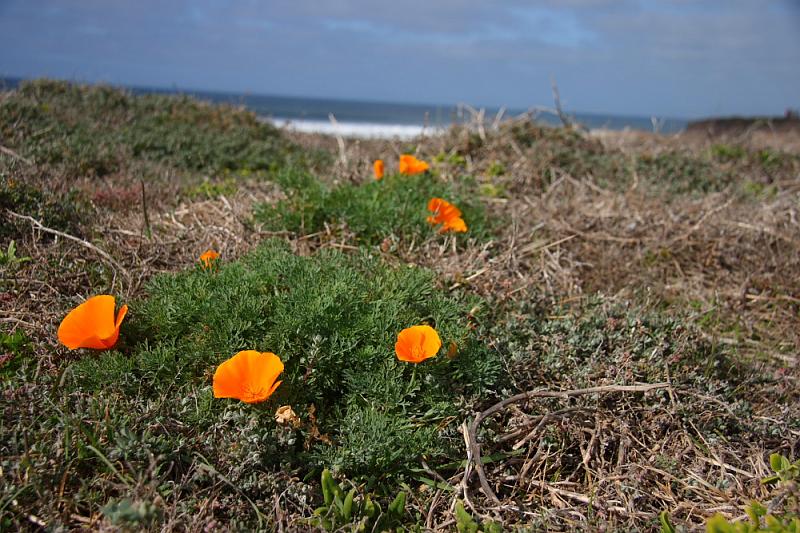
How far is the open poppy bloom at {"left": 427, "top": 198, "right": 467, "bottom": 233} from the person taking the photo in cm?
343

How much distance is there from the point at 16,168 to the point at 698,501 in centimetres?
424

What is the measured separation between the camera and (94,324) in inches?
89.2

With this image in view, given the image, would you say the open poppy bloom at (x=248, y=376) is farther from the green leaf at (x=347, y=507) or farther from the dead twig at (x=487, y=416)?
the dead twig at (x=487, y=416)

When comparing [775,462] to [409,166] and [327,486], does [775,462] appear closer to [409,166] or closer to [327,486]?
[327,486]

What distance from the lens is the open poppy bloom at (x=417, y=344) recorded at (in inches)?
86.2

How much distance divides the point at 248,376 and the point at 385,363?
547mm

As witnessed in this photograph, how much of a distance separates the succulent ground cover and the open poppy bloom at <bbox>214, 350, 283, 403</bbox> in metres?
0.11

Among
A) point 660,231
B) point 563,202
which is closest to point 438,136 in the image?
point 563,202

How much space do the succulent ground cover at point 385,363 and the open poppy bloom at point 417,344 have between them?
15 centimetres

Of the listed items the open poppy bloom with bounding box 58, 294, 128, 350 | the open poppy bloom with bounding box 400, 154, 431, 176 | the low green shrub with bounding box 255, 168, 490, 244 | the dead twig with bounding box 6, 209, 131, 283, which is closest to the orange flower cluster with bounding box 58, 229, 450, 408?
the open poppy bloom with bounding box 58, 294, 128, 350

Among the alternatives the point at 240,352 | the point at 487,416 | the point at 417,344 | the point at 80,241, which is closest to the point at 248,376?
the point at 240,352

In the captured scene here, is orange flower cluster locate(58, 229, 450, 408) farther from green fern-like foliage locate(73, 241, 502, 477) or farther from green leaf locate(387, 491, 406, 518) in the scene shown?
green leaf locate(387, 491, 406, 518)

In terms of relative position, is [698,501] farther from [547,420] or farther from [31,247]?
[31,247]

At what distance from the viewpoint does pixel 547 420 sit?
7.68ft
